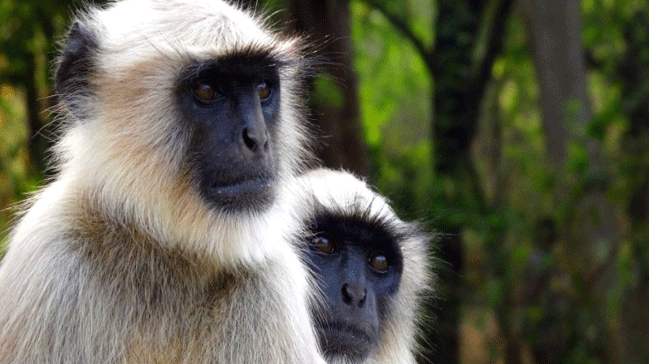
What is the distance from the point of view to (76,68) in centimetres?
350

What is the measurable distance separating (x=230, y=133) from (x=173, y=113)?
27 cm

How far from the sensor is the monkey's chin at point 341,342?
3.66 m

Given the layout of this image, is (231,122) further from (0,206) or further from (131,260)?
(0,206)

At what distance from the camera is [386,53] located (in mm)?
10219

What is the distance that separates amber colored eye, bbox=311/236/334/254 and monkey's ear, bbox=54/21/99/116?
104 cm

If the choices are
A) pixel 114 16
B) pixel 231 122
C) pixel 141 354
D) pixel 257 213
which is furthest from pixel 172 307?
pixel 114 16

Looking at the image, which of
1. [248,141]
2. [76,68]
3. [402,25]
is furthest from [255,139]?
[402,25]

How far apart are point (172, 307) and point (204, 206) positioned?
0.34 m

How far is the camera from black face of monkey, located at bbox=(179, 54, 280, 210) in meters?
3.22

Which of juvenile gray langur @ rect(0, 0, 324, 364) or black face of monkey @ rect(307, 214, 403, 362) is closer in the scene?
juvenile gray langur @ rect(0, 0, 324, 364)

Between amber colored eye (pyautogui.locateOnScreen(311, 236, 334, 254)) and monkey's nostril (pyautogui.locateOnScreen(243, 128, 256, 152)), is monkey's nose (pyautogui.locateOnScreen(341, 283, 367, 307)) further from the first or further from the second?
monkey's nostril (pyautogui.locateOnScreen(243, 128, 256, 152))

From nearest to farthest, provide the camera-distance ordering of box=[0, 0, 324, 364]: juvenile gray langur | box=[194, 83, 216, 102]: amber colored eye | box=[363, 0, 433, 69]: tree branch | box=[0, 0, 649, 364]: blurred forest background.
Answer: box=[0, 0, 324, 364]: juvenile gray langur → box=[194, 83, 216, 102]: amber colored eye → box=[0, 0, 649, 364]: blurred forest background → box=[363, 0, 433, 69]: tree branch

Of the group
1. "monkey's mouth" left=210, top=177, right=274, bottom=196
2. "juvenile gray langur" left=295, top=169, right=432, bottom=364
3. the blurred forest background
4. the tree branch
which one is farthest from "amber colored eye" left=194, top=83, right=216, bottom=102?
the tree branch

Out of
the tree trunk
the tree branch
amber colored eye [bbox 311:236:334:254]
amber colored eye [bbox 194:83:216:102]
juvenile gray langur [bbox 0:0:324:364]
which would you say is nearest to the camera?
juvenile gray langur [bbox 0:0:324:364]
